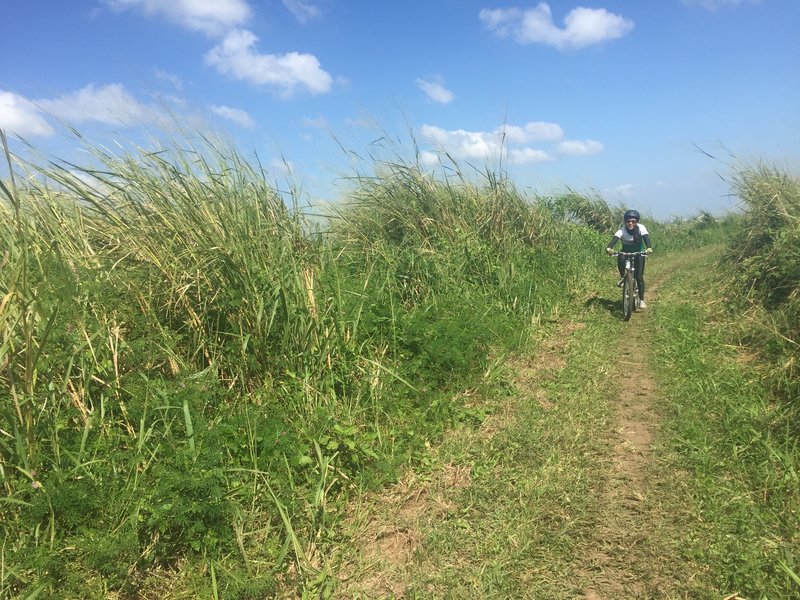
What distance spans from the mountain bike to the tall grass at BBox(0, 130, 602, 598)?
8.78ft

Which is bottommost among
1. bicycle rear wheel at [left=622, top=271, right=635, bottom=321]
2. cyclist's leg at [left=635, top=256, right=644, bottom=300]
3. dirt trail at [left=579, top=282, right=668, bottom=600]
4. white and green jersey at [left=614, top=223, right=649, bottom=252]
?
dirt trail at [left=579, top=282, right=668, bottom=600]

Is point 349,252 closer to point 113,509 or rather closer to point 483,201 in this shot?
point 483,201

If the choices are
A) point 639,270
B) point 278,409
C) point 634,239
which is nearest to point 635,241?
point 634,239

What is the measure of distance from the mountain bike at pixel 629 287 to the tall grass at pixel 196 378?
2.68 meters

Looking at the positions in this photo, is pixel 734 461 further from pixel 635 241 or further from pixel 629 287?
pixel 635 241

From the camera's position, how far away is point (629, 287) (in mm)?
8023

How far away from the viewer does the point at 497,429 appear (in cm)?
454

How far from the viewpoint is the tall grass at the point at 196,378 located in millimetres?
2764

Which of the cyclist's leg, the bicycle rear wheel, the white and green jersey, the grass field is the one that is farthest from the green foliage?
the white and green jersey

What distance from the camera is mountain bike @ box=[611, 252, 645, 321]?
799cm

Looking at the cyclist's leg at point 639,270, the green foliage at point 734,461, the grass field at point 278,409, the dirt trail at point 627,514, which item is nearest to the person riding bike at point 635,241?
the cyclist's leg at point 639,270

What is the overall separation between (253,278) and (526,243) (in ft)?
20.8

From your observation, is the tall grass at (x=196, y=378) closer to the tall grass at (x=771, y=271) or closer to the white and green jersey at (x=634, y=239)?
the tall grass at (x=771, y=271)

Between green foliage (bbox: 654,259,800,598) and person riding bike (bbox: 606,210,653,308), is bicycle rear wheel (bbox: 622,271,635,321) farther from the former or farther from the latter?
green foliage (bbox: 654,259,800,598)
